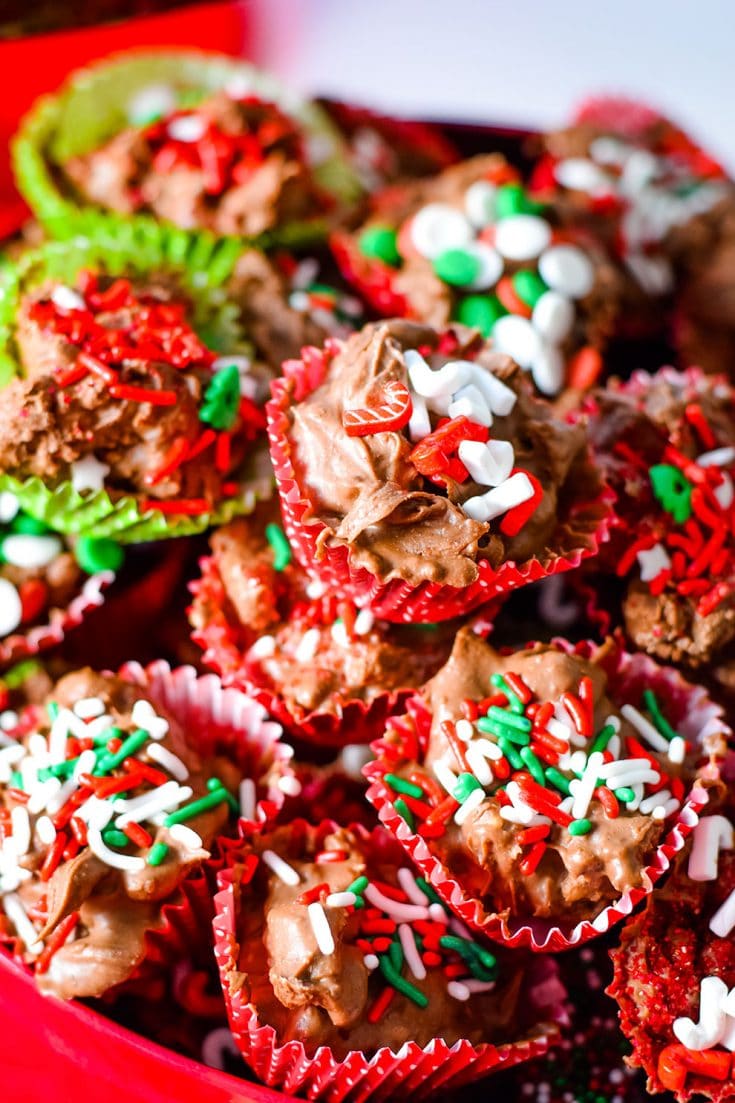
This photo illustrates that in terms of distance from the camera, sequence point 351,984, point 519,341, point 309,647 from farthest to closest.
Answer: point 519,341, point 309,647, point 351,984

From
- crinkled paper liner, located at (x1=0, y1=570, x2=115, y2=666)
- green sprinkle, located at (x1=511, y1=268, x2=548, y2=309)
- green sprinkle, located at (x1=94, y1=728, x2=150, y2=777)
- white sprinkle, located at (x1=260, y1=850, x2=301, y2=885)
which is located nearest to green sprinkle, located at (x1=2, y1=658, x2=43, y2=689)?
crinkled paper liner, located at (x1=0, y1=570, x2=115, y2=666)

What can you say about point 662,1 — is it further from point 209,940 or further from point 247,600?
point 209,940

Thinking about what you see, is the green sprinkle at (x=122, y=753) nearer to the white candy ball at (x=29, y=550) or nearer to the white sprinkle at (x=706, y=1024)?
the white candy ball at (x=29, y=550)

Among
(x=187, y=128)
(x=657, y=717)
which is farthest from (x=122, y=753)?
(x=187, y=128)

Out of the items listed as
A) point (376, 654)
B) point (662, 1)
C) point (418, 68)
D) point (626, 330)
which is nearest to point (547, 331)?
point (626, 330)

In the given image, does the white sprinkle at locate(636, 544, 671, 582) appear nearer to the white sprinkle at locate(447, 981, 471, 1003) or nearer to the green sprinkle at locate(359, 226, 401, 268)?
the white sprinkle at locate(447, 981, 471, 1003)

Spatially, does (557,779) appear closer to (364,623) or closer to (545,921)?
(545,921)

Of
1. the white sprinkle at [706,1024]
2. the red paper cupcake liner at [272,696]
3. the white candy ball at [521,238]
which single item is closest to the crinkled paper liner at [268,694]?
the red paper cupcake liner at [272,696]

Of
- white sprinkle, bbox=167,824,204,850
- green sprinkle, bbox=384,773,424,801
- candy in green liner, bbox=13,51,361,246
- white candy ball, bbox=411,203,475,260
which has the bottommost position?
green sprinkle, bbox=384,773,424,801
